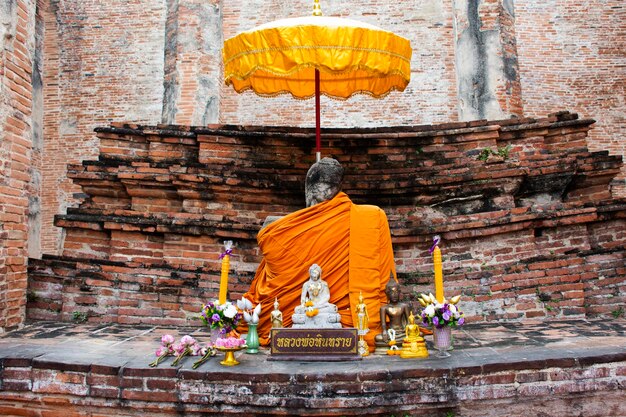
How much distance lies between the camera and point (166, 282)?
595 centimetres

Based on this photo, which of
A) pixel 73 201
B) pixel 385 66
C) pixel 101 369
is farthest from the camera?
pixel 73 201

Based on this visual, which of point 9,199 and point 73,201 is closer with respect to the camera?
point 9,199

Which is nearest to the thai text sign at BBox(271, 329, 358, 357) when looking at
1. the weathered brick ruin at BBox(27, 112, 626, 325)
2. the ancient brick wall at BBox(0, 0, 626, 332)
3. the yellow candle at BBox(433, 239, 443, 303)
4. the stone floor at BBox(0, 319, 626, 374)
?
the stone floor at BBox(0, 319, 626, 374)

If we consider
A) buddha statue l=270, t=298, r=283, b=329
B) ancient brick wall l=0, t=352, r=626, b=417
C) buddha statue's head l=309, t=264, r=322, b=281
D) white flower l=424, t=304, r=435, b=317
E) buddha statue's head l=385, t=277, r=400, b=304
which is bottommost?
ancient brick wall l=0, t=352, r=626, b=417

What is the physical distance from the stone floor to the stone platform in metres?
0.02

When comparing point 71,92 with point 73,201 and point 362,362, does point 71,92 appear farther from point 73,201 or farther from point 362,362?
point 362,362

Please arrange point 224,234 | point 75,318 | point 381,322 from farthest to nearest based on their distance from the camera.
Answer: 1. point 224,234
2. point 75,318
3. point 381,322

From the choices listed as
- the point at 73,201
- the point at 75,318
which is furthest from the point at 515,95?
the point at 73,201

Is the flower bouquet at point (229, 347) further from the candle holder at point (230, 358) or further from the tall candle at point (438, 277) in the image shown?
the tall candle at point (438, 277)

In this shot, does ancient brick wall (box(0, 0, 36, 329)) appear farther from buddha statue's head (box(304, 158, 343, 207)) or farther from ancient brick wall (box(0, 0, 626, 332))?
ancient brick wall (box(0, 0, 626, 332))

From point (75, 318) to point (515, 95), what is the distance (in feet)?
25.2

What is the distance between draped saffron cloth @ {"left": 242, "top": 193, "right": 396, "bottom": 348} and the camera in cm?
470

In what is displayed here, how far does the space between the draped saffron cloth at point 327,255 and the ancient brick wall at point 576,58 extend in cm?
787

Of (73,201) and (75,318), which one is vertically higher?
(73,201)
